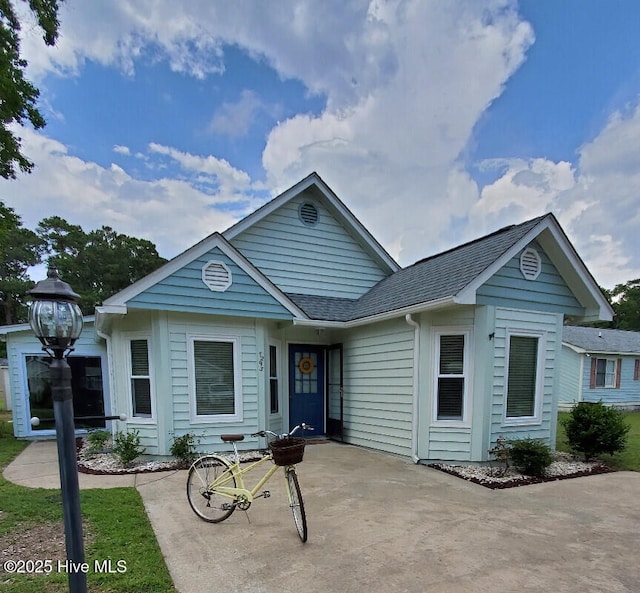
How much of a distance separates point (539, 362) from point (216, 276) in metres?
5.92

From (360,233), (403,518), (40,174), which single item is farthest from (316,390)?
(40,174)

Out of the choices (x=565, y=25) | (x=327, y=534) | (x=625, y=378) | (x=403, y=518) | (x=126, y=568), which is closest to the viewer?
(x=126, y=568)

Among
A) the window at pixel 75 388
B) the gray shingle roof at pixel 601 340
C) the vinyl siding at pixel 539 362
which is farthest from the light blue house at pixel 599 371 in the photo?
the window at pixel 75 388

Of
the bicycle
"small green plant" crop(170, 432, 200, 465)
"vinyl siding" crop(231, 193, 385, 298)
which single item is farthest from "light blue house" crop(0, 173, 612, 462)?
the bicycle

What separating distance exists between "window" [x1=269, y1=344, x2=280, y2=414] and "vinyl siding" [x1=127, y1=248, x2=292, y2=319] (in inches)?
47.7

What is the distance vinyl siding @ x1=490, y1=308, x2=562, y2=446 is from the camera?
5766 mm

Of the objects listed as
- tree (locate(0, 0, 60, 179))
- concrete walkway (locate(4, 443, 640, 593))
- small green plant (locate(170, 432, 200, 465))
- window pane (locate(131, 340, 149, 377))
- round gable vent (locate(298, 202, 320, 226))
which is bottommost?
small green plant (locate(170, 432, 200, 465))

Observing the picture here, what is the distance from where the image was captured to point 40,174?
10.8 meters

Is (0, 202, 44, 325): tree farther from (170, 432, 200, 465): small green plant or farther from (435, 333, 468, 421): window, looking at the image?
(435, 333, 468, 421): window

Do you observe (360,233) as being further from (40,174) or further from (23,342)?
(40,174)

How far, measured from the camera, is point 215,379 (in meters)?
6.34

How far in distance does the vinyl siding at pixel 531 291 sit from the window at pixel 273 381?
4.21m

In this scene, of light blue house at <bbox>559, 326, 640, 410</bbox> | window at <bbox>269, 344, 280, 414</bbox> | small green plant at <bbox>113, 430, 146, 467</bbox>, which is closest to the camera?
small green plant at <bbox>113, 430, 146, 467</bbox>

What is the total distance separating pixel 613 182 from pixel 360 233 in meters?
8.32
